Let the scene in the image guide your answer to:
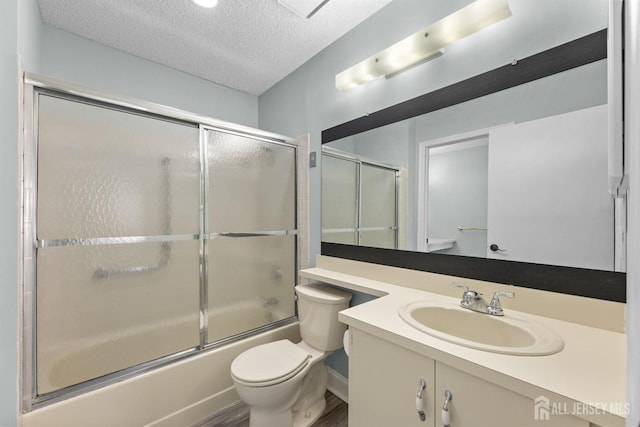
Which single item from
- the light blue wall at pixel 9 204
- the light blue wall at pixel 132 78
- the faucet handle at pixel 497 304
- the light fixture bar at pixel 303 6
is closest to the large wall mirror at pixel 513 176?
the faucet handle at pixel 497 304

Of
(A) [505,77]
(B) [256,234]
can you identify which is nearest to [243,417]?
(B) [256,234]

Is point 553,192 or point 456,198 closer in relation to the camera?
point 553,192

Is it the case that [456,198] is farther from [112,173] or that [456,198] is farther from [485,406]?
[112,173]

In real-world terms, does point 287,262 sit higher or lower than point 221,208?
lower

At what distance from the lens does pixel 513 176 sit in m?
1.10

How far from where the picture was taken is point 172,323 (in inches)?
64.2

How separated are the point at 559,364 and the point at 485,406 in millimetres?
225

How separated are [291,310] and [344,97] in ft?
5.81

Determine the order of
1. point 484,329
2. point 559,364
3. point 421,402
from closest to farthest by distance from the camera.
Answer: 1. point 559,364
2. point 421,402
3. point 484,329

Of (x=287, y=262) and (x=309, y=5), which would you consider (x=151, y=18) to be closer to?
(x=309, y=5)

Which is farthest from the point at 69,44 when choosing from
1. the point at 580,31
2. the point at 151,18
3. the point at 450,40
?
the point at 580,31

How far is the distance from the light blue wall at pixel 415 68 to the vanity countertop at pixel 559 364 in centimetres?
66

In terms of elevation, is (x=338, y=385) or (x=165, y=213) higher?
(x=165, y=213)

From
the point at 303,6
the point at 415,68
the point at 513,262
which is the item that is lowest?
the point at 513,262
